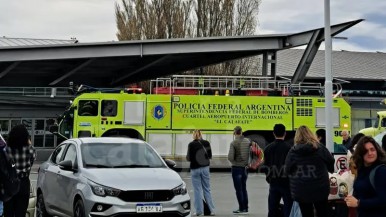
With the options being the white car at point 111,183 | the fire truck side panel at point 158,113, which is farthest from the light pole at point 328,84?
the fire truck side panel at point 158,113

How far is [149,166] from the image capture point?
9805 mm

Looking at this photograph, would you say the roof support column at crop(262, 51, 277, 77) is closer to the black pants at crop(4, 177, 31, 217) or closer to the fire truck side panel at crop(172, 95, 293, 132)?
the fire truck side panel at crop(172, 95, 293, 132)

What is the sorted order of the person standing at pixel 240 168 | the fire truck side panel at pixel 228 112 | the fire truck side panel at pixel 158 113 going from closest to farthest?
the person standing at pixel 240 168 → the fire truck side panel at pixel 158 113 → the fire truck side panel at pixel 228 112

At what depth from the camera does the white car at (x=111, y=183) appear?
8727mm

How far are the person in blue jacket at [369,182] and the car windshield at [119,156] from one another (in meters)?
4.85

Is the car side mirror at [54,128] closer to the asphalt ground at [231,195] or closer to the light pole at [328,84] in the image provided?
the asphalt ground at [231,195]

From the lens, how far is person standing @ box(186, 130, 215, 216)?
1184 cm

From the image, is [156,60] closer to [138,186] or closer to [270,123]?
[270,123]

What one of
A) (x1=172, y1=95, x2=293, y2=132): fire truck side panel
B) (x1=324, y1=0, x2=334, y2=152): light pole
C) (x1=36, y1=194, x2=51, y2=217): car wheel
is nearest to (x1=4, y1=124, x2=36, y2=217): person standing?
(x1=36, y1=194, x2=51, y2=217): car wheel

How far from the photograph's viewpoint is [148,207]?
874 centimetres

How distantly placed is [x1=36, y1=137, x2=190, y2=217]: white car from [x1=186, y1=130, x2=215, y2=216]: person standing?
164cm

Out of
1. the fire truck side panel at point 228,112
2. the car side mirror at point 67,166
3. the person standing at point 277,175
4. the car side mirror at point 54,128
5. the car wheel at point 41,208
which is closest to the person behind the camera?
the person standing at point 277,175

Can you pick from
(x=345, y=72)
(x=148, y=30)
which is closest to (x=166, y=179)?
(x=148, y=30)

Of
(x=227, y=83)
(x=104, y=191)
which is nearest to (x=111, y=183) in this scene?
(x=104, y=191)
